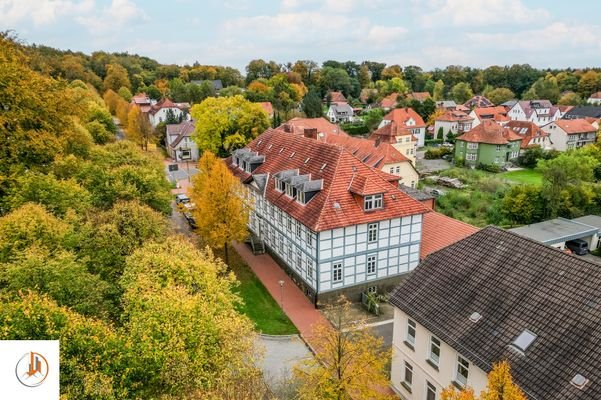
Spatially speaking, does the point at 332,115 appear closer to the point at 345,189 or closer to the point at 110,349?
the point at 345,189

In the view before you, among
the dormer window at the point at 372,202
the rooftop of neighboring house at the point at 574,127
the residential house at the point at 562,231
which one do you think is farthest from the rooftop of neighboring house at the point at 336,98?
the dormer window at the point at 372,202

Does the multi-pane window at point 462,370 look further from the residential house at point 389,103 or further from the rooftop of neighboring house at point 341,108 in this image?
the residential house at point 389,103

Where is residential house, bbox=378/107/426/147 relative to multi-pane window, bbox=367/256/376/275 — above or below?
above

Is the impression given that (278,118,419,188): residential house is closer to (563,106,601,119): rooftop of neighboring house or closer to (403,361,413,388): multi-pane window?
(403,361,413,388): multi-pane window

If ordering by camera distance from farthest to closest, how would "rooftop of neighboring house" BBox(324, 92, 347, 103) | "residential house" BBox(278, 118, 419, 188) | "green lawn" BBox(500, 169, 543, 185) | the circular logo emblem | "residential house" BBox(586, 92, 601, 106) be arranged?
"residential house" BBox(586, 92, 601, 106) < "rooftop of neighboring house" BBox(324, 92, 347, 103) < "green lawn" BBox(500, 169, 543, 185) < "residential house" BBox(278, 118, 419, 188) < the circular logo emblem

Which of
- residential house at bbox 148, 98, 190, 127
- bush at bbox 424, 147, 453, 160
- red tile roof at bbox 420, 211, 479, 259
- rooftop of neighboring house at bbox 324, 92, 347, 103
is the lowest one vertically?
bush at bbox 424, 147, 453, 160

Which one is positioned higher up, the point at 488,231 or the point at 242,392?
the point at 488,231

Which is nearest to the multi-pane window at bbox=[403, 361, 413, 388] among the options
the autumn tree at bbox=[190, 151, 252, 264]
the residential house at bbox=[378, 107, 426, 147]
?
the autumn tree at bbox=[190, 151, 252, 264]

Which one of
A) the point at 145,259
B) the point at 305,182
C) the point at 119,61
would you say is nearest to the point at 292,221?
the point at 305,182
